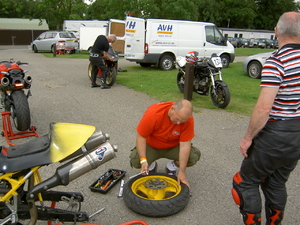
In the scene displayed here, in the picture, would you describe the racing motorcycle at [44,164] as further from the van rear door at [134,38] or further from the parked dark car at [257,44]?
the parked dark car at [257,44]

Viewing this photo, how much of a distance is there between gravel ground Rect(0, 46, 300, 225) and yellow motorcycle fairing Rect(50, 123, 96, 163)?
1.02 metres

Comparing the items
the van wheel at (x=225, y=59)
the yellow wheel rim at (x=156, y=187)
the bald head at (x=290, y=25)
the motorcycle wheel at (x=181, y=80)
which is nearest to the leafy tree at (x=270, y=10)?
the van wheel at (x=225, y=59)

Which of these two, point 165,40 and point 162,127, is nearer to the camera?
point 162,127

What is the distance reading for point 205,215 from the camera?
9.96 ft

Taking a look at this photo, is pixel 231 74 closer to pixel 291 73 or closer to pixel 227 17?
pixel 291 73

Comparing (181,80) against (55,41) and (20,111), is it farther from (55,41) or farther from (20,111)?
(55,41)

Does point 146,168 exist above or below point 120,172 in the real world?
above

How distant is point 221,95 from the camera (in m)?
7.16

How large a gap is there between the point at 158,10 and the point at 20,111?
78.9 ft

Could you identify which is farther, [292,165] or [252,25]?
[252,25]

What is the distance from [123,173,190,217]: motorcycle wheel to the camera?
9.57 feet

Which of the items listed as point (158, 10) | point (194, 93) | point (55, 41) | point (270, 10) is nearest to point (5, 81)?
point (194, 93)

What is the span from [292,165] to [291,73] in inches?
32.4

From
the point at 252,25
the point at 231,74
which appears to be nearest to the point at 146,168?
the point at 231,74
